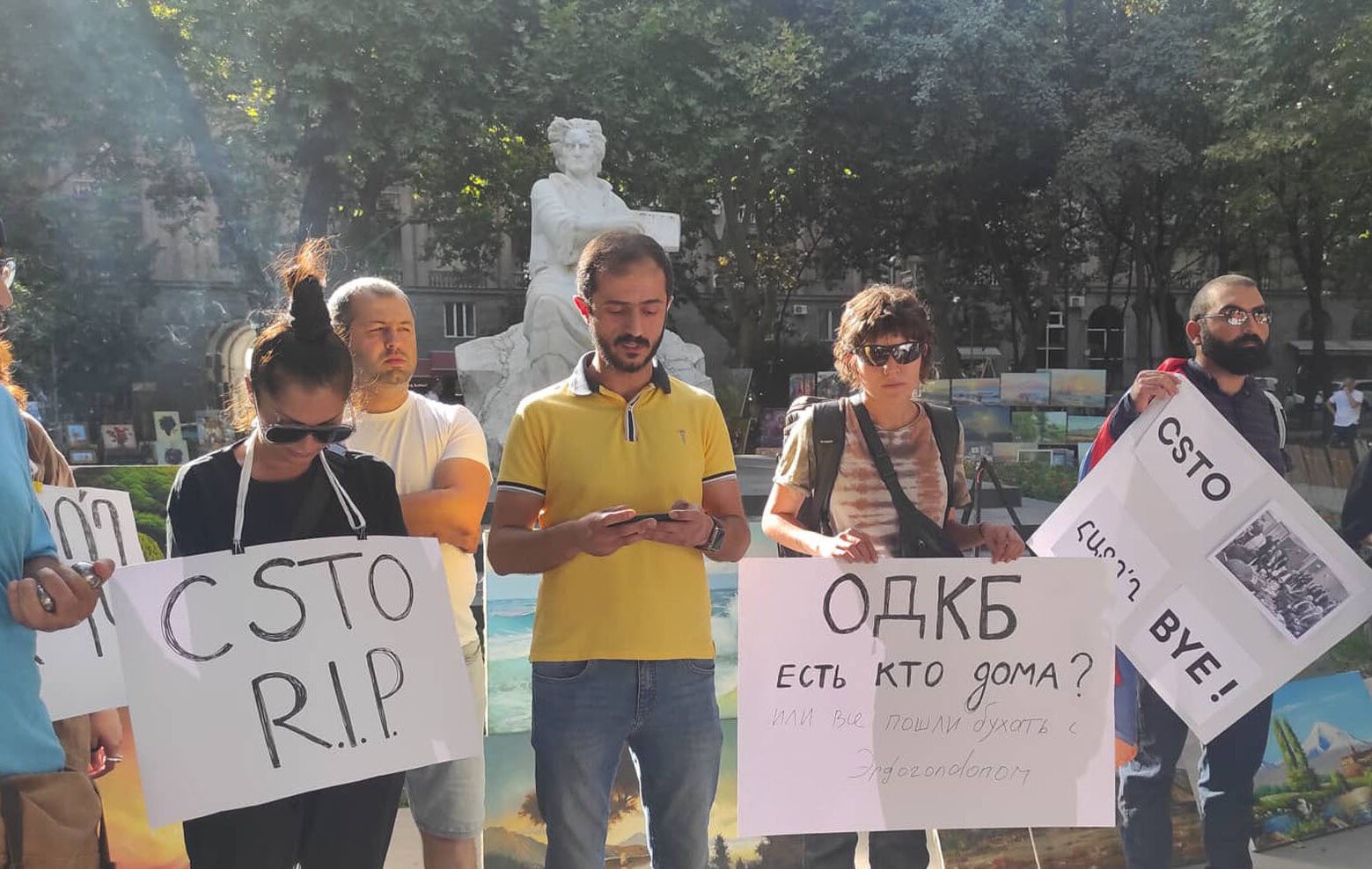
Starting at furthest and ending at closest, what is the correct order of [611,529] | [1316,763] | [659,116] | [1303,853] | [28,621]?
[659,116], [1316,763], [1303,853], [611,529], [28,621]

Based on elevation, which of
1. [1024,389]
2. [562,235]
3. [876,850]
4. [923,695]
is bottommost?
[1024,389]

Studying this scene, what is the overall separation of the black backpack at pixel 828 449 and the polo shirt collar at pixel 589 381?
1.37 ft

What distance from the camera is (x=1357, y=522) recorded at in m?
3.00

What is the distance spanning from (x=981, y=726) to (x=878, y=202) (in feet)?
65.3

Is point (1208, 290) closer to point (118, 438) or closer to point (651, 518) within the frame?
point (651, 518)

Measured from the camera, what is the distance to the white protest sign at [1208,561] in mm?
2785

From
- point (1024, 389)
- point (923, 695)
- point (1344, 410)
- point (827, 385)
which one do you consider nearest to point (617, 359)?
point (923, 695)

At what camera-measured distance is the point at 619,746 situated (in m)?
2.20

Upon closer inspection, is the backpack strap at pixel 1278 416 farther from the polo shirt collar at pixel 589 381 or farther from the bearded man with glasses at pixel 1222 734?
the polo shirt collar at pixel 589 381

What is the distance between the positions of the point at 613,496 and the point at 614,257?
469 millimetres

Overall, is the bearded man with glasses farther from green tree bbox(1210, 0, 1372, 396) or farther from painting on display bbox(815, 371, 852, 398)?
green tree bbox(1210, 0, 1372, 396)

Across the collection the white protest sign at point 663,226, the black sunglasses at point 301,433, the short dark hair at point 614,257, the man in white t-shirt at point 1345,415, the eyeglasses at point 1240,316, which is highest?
the white protest sign at point 663,226

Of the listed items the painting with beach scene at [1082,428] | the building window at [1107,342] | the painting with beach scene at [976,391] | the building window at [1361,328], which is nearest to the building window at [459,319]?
the building window at [1107,342]

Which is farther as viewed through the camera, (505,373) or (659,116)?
(659,116)
